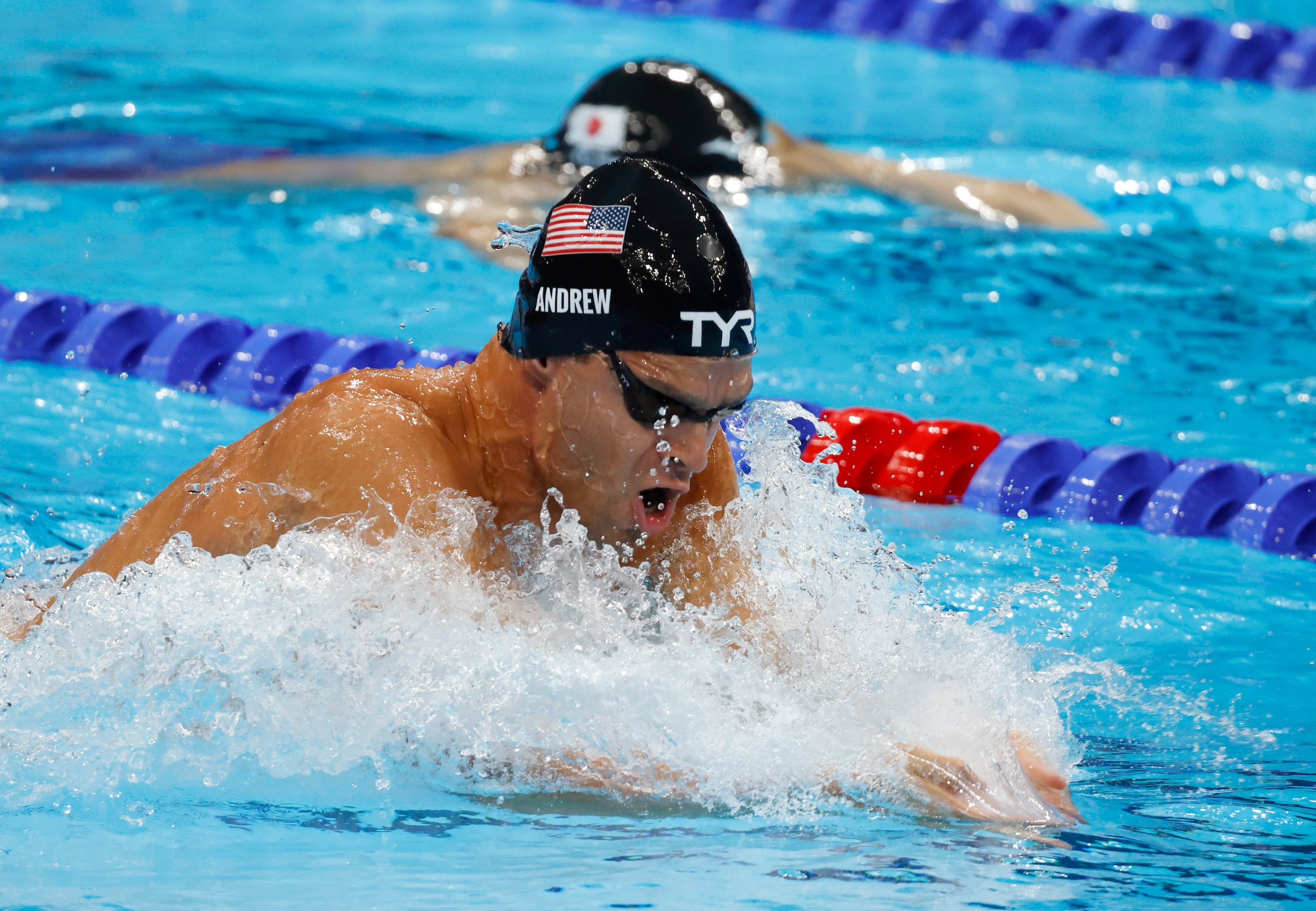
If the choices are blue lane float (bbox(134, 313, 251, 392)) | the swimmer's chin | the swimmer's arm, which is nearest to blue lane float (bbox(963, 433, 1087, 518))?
the swimmer's arm

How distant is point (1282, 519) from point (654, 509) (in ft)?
7.43

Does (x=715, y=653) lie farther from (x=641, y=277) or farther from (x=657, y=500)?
(x=641, y=277)

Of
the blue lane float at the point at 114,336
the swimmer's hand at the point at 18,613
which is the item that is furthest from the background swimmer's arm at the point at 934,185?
the swimmer's hand at the point at 18,613

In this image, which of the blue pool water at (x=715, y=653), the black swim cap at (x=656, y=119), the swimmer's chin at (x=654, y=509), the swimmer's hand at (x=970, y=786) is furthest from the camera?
the black swim cap at (x=656, y=119)

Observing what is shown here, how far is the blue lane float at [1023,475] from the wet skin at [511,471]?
1.75 m

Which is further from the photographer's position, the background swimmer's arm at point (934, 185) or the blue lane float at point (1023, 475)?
the background swimmer's arm at point (934, 185)

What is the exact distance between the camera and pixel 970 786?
2.38m

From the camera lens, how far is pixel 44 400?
4.86 m

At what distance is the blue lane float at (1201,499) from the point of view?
424 cm

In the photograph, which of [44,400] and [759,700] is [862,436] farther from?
[44,400]

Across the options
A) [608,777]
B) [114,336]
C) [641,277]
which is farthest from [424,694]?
[114,336]

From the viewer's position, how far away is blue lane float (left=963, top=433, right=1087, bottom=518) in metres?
4.34

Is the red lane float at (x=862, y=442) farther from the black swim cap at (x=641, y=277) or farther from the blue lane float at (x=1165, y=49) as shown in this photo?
the blue lane float at (x=1165, y=49)

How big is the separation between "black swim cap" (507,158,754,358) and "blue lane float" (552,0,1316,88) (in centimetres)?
823
